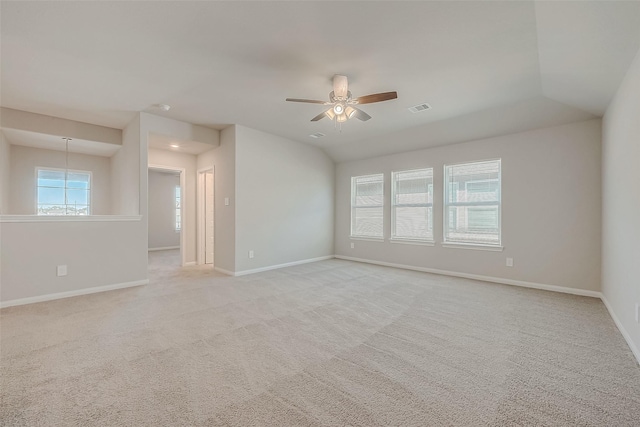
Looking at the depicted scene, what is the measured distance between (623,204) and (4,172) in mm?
8972

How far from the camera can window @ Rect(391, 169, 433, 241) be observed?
5430mm

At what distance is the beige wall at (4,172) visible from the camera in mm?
4632

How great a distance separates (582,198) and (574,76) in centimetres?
189

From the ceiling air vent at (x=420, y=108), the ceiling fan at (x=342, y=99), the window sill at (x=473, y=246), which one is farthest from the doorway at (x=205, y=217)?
the window sill at (x=473, y=246)

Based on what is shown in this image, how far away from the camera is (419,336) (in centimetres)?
252

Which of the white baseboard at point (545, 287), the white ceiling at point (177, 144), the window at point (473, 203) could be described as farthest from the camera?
the white ceiling at point (177, 144)

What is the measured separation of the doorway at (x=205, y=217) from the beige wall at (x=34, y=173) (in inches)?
84.4

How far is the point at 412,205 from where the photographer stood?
5668mm

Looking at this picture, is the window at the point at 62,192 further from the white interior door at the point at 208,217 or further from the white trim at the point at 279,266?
the white trim at the point at 279,266

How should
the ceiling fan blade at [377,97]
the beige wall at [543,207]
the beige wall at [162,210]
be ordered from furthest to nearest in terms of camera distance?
the beige wall at [162,210]
the beige wall at [543,207]
the ceiling fan blade at [377,97]

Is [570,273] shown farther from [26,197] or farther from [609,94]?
[26,197]

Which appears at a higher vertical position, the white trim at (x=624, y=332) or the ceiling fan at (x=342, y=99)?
the ceiling fan at (x=342, y=99)

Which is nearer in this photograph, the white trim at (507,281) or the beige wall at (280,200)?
the white trim at (507,281)

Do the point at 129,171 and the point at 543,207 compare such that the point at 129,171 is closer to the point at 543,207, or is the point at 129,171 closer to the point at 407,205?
the point at 407,205
